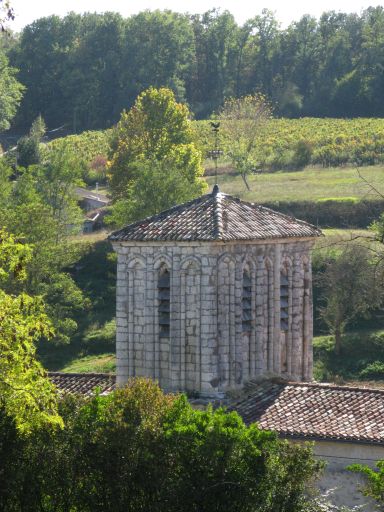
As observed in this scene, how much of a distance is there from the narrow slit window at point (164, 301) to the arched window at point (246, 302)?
1455 millimetres

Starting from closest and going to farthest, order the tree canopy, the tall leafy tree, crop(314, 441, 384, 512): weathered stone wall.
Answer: crop(314, 441, 384, 512): weathered stone wall, the tall leafy tree, the tree canopy

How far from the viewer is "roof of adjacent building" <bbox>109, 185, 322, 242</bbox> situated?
88.6 feet

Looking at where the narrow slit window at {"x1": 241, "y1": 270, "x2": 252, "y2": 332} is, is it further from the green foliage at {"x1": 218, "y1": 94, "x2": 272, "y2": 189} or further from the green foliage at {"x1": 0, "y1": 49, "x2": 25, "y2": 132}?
the green foliage at {"x1": 0, "y1": 49, "x2": 25, "y2": 132}

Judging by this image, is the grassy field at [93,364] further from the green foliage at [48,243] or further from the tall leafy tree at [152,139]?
the tall leafy tree at [152,139]

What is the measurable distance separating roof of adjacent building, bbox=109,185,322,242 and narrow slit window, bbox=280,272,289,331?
3.05ft

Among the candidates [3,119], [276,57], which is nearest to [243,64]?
[276,57]

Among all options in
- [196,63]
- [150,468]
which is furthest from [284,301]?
[196,63]

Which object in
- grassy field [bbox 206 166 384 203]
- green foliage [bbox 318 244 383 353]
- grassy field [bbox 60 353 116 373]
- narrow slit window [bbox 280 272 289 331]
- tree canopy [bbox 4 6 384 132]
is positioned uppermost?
tree canopy [bbox 4 6 384 132]

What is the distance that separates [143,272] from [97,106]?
246 ft

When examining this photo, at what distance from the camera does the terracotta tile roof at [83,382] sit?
91.8 feet

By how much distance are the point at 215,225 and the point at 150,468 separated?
7.66 m

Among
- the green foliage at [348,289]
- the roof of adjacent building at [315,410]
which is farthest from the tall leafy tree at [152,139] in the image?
the roof of adjacent building at [315,410]

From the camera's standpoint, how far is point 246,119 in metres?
82.2

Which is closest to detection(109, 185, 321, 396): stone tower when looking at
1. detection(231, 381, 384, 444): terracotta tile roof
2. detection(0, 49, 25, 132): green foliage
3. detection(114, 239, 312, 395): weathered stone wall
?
detection(114, 239, 312, 395): weathered stone wall
